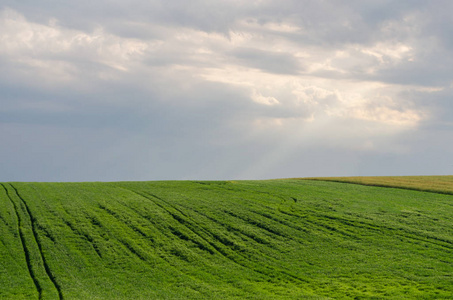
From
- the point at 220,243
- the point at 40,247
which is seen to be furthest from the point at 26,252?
the point at 220,243

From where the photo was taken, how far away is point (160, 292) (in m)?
24.6

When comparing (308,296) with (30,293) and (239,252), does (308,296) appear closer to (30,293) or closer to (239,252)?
(239,252)

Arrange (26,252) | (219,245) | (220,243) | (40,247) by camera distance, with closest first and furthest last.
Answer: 1. (26,252)
2. (40,247)
3. (219,245)
4. (220,243)

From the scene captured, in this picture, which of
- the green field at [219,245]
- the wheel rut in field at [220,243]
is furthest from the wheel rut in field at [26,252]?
the wheel rut in field at [220,243]

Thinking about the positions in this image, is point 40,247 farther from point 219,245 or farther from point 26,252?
point 219,245

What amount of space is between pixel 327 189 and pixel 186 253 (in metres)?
28.1

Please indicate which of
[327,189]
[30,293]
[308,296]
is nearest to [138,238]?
[30,293]

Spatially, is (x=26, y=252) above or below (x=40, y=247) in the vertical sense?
below

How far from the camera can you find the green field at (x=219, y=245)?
25.0 m

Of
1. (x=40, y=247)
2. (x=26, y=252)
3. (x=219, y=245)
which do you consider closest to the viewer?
→ (x=26, y=252)

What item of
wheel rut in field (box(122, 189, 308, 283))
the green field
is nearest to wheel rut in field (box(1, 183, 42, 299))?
the green field

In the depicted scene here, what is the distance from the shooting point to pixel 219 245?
32.1m

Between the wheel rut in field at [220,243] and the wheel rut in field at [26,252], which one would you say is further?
the wheel rut in field at [220,243]

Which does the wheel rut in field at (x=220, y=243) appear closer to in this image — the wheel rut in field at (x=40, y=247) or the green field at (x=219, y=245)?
the green field at (x=219, y=245)
